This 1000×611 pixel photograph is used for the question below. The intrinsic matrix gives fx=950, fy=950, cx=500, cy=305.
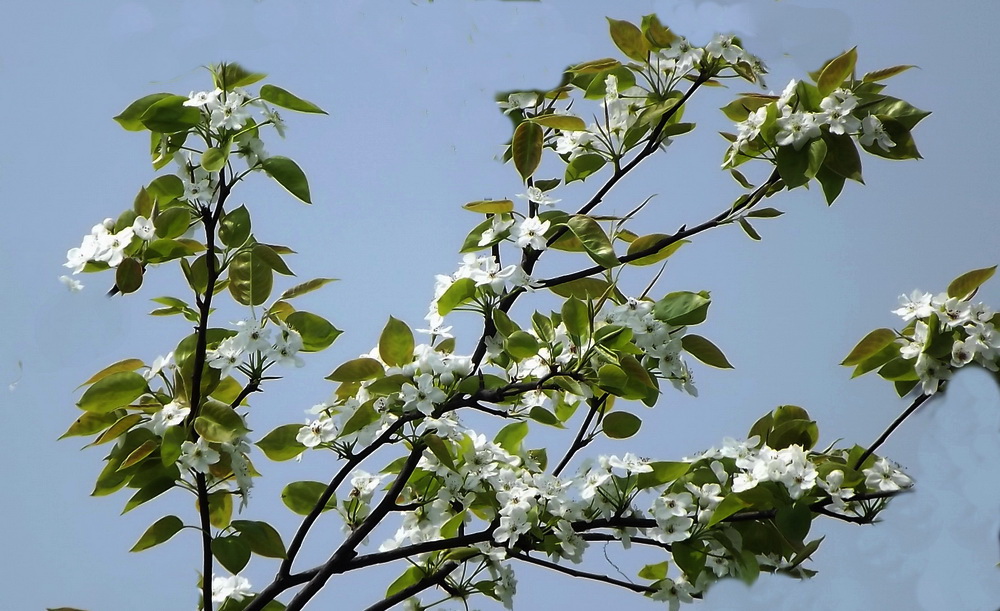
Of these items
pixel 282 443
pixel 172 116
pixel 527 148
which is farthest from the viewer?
pixel 527 148

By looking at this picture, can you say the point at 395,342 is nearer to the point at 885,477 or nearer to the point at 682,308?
the point at 682,308

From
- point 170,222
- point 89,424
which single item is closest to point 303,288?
point 170,222

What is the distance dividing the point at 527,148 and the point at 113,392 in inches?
22.1

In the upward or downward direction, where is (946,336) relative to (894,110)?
downward

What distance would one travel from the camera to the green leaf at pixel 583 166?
1.19 meters

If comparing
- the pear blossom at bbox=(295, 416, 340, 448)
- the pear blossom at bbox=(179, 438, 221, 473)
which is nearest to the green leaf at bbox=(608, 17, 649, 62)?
the pear blossom at bbox=(295, 416, 340, 448)

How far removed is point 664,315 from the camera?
1083mm

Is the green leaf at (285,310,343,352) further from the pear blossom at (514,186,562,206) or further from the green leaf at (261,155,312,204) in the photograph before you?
the pear blossom at (514,186,562,206)

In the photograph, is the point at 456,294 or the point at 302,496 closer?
the point at 456,294

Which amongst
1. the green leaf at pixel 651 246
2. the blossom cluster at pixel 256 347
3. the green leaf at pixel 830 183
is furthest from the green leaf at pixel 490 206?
the green leaf at pixel 830 183

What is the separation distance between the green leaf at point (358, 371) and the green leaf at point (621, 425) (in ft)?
0.92

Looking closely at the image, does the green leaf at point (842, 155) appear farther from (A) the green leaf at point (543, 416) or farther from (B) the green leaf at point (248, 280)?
(B) the green leaf at point (248, 280)

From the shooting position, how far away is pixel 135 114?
3.36 feet

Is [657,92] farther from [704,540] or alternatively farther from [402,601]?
[402,601]
